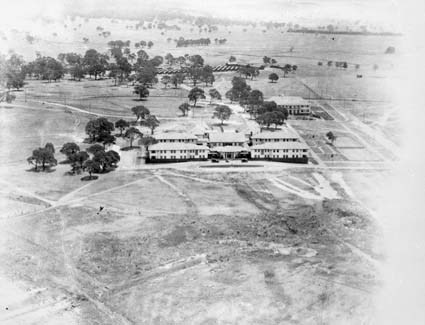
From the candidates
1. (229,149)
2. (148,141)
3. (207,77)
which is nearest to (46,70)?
(207,77)

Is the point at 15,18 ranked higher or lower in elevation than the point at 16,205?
higher

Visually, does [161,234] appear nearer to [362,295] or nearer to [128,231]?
[128,231]

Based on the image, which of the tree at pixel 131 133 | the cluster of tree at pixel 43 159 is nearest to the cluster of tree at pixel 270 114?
the tree at pixel 131 133

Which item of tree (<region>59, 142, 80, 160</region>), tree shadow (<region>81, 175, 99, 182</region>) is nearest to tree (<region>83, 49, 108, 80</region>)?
tree (<region>59, 142, 80, 160</region>)

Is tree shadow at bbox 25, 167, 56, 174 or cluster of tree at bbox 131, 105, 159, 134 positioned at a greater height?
cluster of tree at bbox 131, 105, 159, 134

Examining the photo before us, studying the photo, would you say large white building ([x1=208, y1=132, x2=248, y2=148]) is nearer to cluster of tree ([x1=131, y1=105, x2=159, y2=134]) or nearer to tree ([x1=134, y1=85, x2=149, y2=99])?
cluster of tree ([x1=131, y1=105, x2=159, y2=134])

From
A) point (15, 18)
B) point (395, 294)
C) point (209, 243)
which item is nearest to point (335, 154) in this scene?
point (209, 243)

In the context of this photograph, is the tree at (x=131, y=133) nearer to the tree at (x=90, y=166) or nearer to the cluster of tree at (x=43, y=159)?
the cluster of tree at (x=43, y=159)
